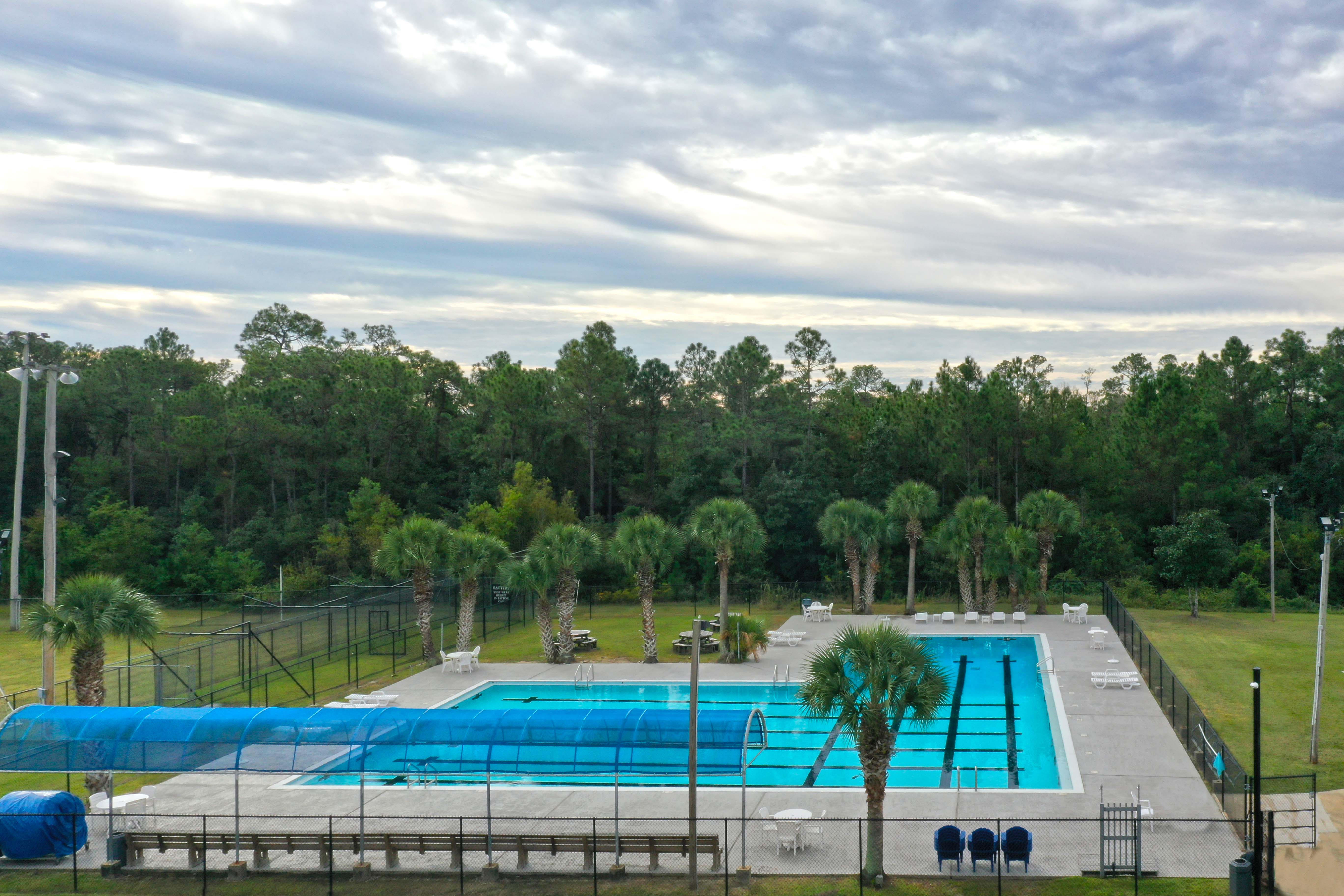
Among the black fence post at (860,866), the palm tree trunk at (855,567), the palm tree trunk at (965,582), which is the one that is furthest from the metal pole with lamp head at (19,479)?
the palm tree trunk at (965,582)

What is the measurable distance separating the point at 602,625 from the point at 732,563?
1162 centimetres

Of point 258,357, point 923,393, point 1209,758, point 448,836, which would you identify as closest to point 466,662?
point 448,836

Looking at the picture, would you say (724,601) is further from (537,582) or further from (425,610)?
(425,610)

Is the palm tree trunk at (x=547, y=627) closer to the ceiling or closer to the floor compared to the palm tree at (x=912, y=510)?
closer to the floor

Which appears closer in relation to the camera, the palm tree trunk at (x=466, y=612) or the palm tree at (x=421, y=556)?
the palm tree at (x=421, y=556)

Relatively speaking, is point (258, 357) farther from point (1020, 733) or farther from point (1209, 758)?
point (1209, 758)

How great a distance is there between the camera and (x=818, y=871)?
16062 millimetres

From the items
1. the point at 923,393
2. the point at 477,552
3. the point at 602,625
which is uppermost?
the point at 923,393

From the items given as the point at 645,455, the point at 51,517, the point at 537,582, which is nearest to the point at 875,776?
the point at 51,517

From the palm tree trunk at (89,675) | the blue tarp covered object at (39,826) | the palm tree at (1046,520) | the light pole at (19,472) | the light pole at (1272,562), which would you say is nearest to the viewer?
the blue tarp covered object at (39,826)

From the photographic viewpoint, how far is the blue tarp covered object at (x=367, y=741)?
17.0m

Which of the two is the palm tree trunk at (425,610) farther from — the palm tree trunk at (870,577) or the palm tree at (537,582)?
the palm tree trunk at (870,577)

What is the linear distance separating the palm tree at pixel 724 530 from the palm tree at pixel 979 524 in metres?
11.7

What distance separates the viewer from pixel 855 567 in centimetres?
4484
